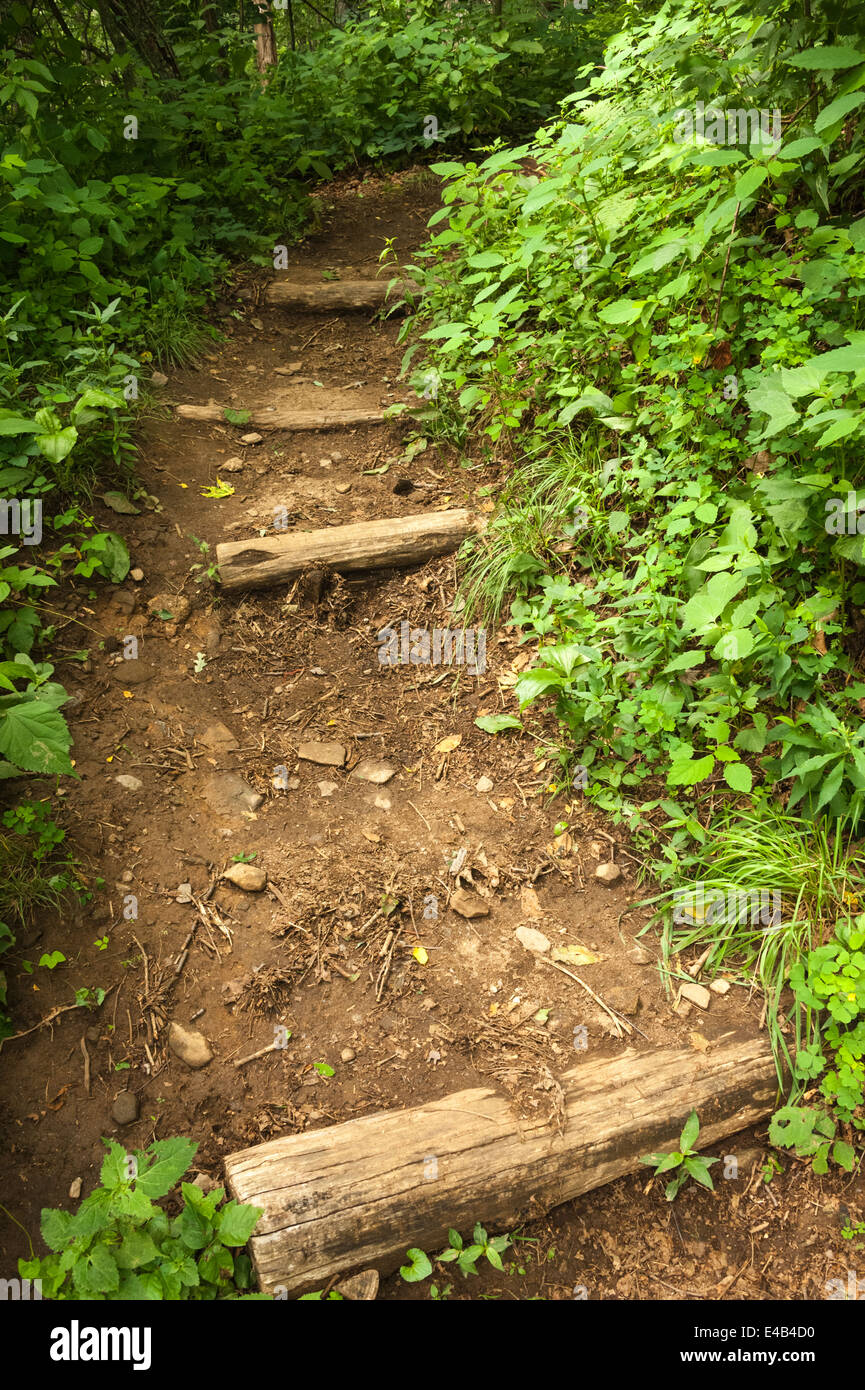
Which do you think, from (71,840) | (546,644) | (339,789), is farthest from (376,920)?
(546,644)

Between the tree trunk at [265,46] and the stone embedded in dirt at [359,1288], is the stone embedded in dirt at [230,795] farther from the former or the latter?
the tree trunk at [265,46]

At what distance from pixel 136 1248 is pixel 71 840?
4.20 ft

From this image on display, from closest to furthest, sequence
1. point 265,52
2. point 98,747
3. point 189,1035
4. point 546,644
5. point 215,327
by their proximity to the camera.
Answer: point 189,1035, point 98,747, point 546,644, point 215,327, point 265,52

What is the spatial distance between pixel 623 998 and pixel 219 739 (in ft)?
5.83

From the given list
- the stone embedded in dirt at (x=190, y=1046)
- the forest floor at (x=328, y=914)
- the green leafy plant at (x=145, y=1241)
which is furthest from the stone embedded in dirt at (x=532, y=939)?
the green leafy plant at (x=145, y=1241)

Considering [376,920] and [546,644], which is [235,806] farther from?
[546,644]

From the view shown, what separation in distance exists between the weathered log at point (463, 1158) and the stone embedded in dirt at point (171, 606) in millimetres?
2169

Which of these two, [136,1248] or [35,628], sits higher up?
[35,628]

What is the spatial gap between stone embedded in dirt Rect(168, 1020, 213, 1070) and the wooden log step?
4599 mm

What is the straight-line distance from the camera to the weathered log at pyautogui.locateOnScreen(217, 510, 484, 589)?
366 cm

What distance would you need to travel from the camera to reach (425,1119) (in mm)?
2234

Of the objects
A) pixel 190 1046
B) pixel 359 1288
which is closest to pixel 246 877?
pixel 190 1046

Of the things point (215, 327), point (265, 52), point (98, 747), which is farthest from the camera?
point (265, 52)

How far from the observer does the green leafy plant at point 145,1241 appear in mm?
1833
